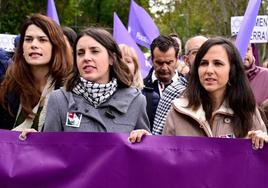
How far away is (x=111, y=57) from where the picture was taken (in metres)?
4.30

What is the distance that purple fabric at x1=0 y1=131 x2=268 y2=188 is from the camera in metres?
3.67

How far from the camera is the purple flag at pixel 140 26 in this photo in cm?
Answer: 1112

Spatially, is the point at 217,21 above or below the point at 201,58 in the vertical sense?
below

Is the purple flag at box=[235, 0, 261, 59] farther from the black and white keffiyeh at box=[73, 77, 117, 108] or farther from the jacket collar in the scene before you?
the black and white keffiyeh at box=[73, 77, 117, 108]

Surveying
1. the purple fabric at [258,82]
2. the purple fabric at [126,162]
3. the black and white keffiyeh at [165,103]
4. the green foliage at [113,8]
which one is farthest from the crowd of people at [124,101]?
the green foliage at [113,8]

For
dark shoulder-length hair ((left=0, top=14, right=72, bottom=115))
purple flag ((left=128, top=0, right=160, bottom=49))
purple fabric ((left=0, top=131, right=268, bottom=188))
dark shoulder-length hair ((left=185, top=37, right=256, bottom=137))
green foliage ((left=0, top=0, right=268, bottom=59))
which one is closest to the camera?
purple fabric ((left=0, top=131, right=268, bottom=188))

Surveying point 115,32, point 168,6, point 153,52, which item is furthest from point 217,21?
point 153,52

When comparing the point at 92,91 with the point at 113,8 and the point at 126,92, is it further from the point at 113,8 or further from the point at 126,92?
the point at 113,8

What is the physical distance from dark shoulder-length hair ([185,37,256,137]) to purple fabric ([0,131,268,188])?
0.35m

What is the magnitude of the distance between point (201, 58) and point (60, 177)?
3.68 feet

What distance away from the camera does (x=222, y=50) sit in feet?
13.7

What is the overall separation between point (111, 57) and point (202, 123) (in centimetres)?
73

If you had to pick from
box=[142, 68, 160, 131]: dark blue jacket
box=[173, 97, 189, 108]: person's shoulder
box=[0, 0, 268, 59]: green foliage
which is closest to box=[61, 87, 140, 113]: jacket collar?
box=[173, 97, 189, 108]: person's shoulder

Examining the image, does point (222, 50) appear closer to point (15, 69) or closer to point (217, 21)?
point (15, 69)
